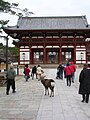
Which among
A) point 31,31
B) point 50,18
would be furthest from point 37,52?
point 50,18

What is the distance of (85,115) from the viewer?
1013 centimetres

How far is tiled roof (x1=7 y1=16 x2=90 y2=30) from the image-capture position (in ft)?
182

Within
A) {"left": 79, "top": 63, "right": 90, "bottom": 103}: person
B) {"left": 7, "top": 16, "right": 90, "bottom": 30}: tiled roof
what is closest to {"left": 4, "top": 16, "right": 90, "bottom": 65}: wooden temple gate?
{"left": 7, "top": 16, "right": 90, "bottom": 30}: tiled roof

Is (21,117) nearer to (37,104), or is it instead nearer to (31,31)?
(37,104)

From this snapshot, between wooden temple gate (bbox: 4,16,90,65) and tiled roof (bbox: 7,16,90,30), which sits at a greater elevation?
tiled roof (bbox: 7,16,90,30)

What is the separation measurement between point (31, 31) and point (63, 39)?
5721 mm

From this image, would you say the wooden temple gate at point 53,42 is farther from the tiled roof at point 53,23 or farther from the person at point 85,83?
the person at point 85,83

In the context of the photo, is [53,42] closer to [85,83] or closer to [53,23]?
[53,23]

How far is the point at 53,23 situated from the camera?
58.0 meters

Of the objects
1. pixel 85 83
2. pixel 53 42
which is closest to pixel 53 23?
pixel 53 42

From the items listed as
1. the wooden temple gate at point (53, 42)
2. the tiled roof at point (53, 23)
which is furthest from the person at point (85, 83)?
the tiled roof at point (53, 23)

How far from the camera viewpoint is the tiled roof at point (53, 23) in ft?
182

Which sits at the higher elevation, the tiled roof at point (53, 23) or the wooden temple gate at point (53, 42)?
the tiled roof at point (53, 23)

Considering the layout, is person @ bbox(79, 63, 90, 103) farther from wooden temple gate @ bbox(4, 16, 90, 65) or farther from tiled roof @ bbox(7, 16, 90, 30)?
tiled roof @ bbox(7, 16, 90, 30)
